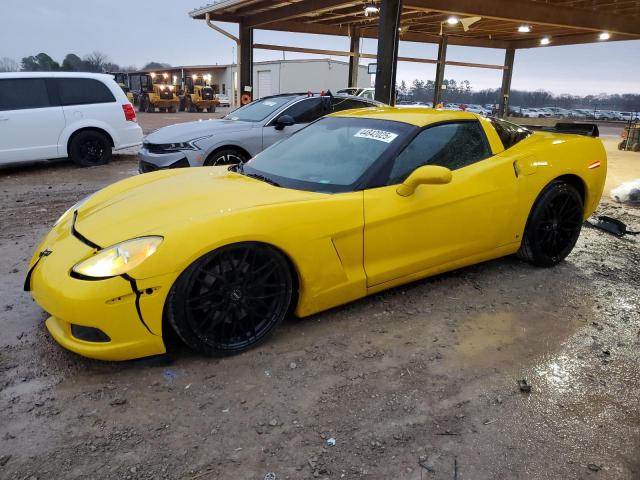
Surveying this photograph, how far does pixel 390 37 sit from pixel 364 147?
621 centimetres

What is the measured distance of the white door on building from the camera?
1414 inches

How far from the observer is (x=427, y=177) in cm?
293

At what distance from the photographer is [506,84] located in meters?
20.3

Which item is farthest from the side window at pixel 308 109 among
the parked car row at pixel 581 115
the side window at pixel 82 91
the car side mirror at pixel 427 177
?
the parked car row at pixel 581 115

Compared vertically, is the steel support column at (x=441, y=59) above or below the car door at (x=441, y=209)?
above

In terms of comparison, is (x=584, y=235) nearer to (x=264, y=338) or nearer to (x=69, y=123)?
(x=264, y=338)

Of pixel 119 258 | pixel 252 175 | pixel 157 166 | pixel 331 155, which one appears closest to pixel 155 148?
pixel 157 166

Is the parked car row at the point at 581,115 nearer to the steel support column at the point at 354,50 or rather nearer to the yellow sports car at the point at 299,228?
the steel support column at the point at 354,50

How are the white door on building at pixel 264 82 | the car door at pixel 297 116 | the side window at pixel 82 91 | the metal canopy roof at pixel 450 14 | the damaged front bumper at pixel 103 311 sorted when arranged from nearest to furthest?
the damaged front bumper at pixel 103 311 < the car door at pixel 297 116 < the side window at pixel 82 91 < the metal canopy roof at pixel 450 14 < the white door on building at pixel 264 82

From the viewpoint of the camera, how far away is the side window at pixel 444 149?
321 centimetres

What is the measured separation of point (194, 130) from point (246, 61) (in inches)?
289

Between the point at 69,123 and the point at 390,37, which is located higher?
the point at 390,37

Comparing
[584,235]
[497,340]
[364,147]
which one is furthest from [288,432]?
[584,235]

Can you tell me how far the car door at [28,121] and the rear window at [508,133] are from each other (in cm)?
735
